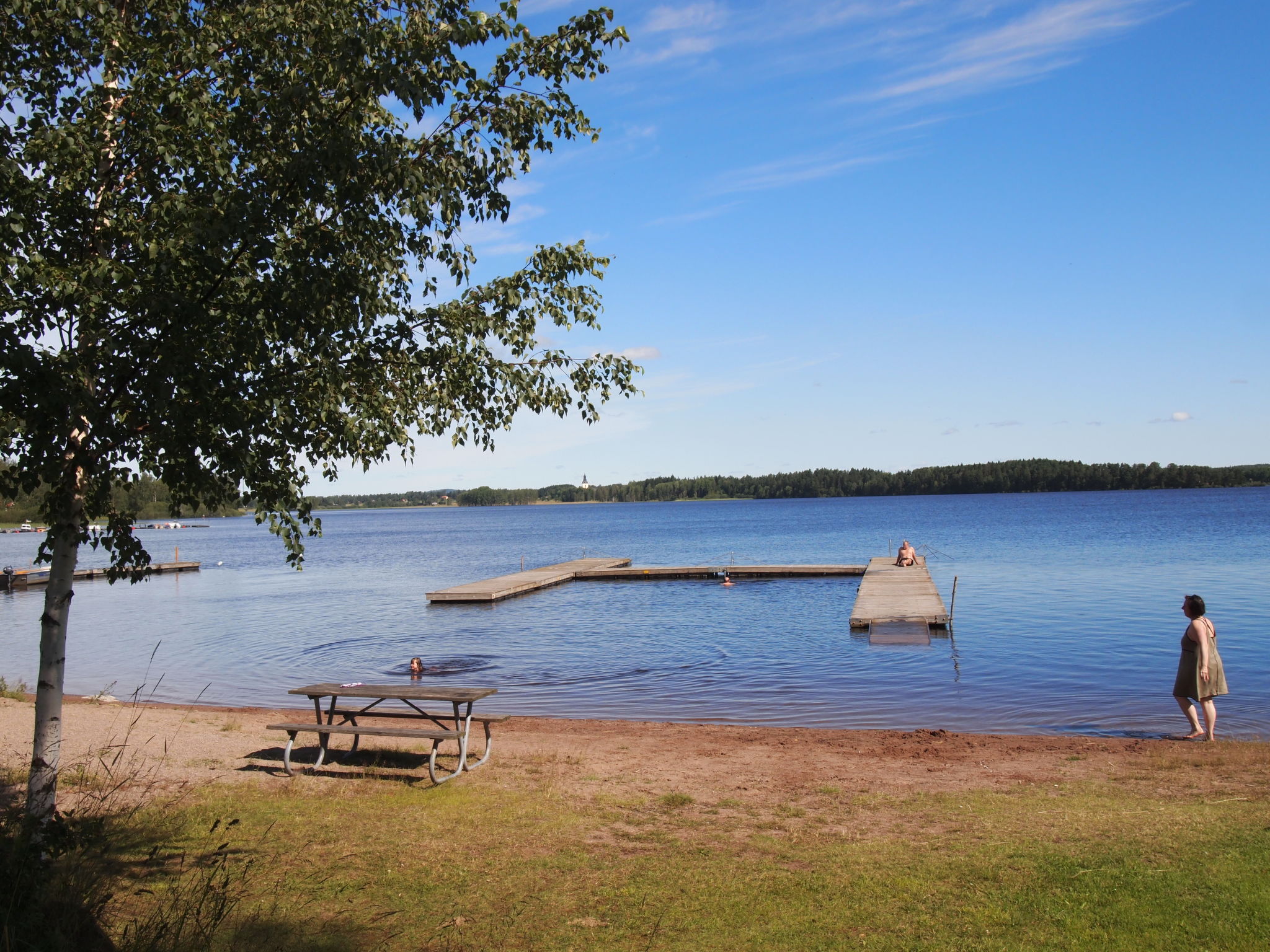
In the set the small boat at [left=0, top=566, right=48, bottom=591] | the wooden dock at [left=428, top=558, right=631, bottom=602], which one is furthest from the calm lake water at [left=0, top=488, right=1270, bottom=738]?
the small boat at [left=0, top=566, right=48, bottom=591]

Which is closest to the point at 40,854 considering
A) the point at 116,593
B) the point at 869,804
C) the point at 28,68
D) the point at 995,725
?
the point at 28,68

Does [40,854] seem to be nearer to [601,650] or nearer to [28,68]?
[28,68]

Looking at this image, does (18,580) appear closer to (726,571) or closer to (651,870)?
(726,571)

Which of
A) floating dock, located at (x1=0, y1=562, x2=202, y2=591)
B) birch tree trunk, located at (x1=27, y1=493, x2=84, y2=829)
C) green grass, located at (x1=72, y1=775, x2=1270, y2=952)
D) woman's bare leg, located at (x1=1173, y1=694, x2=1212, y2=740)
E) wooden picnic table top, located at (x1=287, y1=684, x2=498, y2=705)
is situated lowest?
floating dock, located at (x1=0, y1=562, x2=202, y2=591)

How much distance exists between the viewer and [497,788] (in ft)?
29.1

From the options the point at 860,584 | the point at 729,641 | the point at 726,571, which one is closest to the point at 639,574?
the point at 726,571

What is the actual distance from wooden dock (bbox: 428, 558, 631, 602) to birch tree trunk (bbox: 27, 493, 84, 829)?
27671mm

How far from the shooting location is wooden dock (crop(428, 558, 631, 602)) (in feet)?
111

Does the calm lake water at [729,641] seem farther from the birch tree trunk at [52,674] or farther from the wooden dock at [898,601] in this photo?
the birch tree trunk at [52,674]

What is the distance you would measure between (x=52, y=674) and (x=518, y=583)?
32.1 m

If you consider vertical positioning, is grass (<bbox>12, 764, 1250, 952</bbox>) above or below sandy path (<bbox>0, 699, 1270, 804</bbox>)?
above

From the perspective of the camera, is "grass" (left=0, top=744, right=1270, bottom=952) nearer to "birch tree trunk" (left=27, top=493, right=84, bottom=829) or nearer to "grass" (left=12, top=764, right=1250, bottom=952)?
"grass" (left=12, top=764, right=1250, bottom=952)

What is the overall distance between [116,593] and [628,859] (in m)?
45.8

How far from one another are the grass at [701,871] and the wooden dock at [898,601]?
50.7 feet
